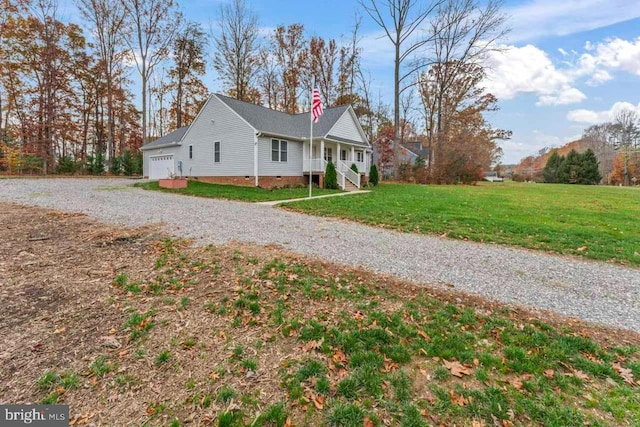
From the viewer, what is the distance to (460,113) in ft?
99.3

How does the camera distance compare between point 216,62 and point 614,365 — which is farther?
point 216,62

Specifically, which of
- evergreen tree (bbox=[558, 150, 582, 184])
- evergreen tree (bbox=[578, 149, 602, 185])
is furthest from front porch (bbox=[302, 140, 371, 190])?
evergreen tree (bbox=[578, 149, 602, 185])

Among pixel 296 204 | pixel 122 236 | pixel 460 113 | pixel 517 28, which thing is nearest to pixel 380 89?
pixel 460 113

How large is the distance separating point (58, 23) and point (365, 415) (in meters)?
32.9

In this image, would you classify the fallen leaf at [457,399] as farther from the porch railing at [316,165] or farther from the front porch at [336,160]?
the porch railing at [316,165]

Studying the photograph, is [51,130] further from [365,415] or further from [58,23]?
[365,415]

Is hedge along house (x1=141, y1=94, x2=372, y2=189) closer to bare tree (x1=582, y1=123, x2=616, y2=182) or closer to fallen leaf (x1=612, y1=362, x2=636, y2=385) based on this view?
fallen leaf (x1=612, y1=362, x2=636, y2=385)

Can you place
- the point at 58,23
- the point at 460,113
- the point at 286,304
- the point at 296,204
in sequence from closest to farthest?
the point at 286,304
the point at 296,204
the point at 58,23
the point at 460,113

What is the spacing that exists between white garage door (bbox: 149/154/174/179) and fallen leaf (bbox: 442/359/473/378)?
69.4 feet

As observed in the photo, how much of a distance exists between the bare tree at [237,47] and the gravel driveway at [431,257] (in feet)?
69.7

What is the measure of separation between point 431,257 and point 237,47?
27082mm

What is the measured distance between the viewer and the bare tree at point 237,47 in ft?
82.4

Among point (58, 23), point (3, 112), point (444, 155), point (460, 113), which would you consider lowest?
point (444, 155)

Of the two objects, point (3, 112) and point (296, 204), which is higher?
point (3, 112)
